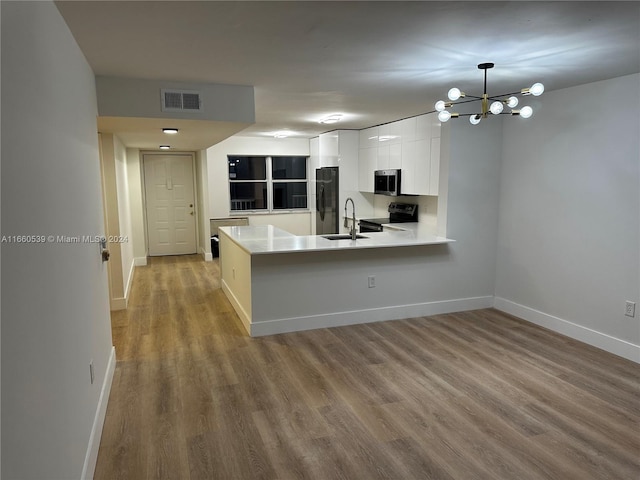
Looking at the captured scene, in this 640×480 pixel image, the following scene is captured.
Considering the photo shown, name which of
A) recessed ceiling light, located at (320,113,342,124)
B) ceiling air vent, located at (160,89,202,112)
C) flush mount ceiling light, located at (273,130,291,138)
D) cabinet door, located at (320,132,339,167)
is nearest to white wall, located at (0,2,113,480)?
ceiling air vent, located at (160,89,202,112)

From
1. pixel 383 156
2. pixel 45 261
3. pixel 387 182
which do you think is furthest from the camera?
pixel 383 156

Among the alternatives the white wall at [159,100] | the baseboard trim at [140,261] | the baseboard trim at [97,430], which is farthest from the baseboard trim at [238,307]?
the baseboard trim at [140,261]

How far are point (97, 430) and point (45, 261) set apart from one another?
1.32 metres

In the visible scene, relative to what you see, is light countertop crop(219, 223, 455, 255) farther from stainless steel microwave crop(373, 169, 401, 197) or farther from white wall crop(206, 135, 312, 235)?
white wall crop(206, 135, 312, 235)

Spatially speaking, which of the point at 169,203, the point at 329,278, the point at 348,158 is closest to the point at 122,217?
the point at 169,203

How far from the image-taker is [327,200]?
7137 millimetres

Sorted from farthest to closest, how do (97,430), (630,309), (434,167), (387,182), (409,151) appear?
1. (387,182)
2. (409,151)
3. (434,167)
4. (630,309)
5. (97,430)

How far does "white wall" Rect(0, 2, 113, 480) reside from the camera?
121cm

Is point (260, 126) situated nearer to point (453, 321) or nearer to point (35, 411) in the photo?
point (453, 321)

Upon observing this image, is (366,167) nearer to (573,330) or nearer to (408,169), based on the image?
(408,169)

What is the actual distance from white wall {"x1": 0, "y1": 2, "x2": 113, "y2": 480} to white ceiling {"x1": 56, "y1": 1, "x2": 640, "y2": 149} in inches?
16.2

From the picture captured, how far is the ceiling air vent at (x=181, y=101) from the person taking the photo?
3447mm

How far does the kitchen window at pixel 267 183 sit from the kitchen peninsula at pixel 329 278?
10.9ft

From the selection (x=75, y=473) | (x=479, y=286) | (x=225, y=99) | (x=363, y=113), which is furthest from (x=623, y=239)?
(x=75, y=473)
